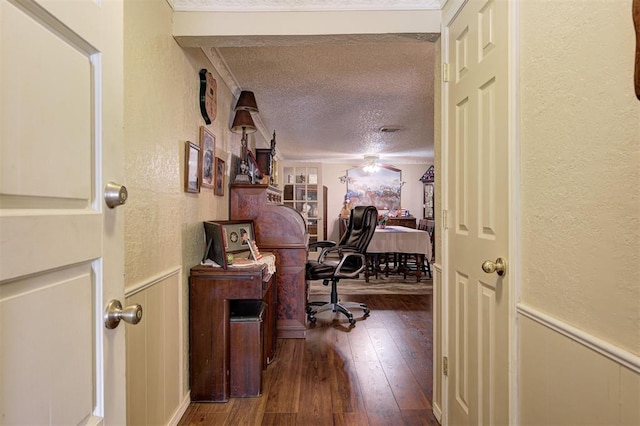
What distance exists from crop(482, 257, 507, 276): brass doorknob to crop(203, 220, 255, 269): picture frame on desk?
1.45 meters

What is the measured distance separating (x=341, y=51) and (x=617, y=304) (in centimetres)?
237

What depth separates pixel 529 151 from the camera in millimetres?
1133

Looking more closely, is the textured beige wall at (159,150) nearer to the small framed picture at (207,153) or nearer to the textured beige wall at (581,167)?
the small framed picture at (207,153)

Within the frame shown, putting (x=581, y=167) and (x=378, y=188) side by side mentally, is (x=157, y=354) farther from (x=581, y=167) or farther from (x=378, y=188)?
(x=378, y=188)

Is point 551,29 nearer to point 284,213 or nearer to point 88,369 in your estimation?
point 88,369

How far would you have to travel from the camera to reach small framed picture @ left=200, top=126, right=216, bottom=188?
2.31 metres

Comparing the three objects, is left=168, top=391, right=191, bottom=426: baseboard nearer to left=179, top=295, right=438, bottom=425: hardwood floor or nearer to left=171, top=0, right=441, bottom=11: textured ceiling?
left=179, top=295, right=438, bottom=425: hardwood floor

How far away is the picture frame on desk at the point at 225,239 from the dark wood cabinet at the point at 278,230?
27cm

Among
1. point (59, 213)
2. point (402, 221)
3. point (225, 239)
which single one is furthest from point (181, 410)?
point (402, 221)

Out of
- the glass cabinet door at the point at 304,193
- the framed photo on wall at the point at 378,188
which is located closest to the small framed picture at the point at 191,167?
the glass cabinet door at the point at 304,193

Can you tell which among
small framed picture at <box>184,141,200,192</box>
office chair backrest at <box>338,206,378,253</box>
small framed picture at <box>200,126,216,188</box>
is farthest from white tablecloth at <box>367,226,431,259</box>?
small framed picture at <box>184,141,200,192</box>

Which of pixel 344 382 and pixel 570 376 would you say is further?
pixel 344 382

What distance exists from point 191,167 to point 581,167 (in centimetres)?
186

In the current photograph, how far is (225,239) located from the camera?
222cm
